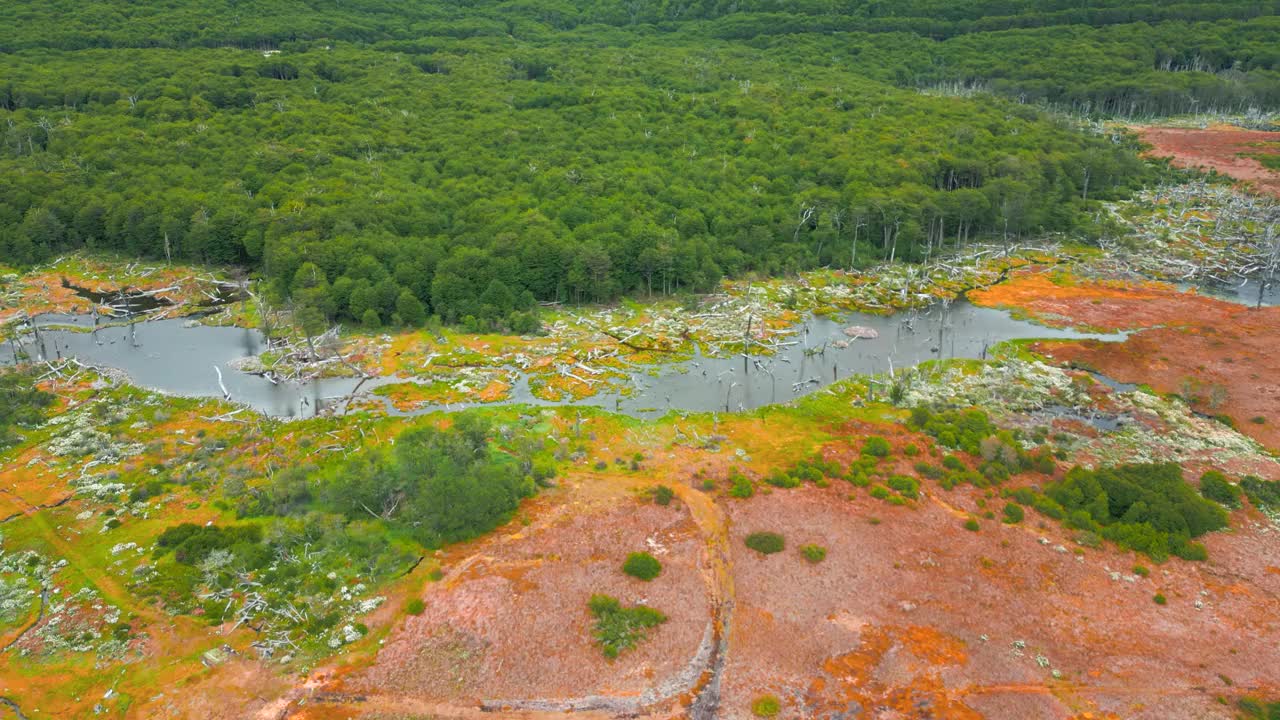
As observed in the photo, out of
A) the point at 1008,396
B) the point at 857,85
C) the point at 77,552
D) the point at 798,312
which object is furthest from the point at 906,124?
the point at 77,552

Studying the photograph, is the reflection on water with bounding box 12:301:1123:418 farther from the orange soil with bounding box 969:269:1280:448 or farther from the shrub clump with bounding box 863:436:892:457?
the shrub clump with bounding box 863:436:892:457

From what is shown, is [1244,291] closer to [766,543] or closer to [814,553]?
[814,553]

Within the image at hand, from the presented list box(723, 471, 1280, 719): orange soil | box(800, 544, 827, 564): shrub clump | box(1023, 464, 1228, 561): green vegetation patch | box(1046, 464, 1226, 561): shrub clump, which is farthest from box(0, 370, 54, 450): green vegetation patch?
box(1046, 464, 1226, 561): shrub clump

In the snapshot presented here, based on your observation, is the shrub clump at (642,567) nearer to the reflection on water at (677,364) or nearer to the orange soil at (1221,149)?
the reflection on water at (677,364)

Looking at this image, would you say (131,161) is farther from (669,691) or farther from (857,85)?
(857,85)

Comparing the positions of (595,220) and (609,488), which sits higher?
(595,220)
